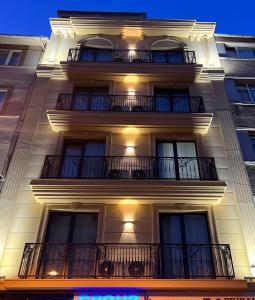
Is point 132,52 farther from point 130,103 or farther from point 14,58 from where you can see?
point 14,58

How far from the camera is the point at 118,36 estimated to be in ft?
54.0

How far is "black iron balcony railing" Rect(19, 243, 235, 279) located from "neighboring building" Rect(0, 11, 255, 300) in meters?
0.03

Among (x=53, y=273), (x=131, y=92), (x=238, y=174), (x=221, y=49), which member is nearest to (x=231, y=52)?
(x=221, y=49)

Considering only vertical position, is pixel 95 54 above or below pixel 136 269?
above

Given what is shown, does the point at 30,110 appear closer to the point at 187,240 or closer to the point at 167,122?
the point at 167,122

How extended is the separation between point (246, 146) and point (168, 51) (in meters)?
6.52

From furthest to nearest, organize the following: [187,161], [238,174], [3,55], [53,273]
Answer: [3,55] → [187,161] → [238,174] → [53,273]

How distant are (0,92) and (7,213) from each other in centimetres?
620

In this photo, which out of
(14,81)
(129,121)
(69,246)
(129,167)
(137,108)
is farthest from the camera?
(14,81)

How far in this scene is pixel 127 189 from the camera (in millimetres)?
10008

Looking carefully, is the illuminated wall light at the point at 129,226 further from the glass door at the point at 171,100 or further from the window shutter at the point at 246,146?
the glass door at the point at 171,100

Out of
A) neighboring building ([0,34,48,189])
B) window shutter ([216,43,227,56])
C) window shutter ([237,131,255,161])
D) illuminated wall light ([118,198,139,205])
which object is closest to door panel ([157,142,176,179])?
illuminated wall light ([118,198,139,205])

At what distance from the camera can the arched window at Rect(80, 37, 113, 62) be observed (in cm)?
1545

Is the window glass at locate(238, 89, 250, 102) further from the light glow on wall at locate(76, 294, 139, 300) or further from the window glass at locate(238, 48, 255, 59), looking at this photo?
the light glow on wall at locate(76, 294, 139, 300)
